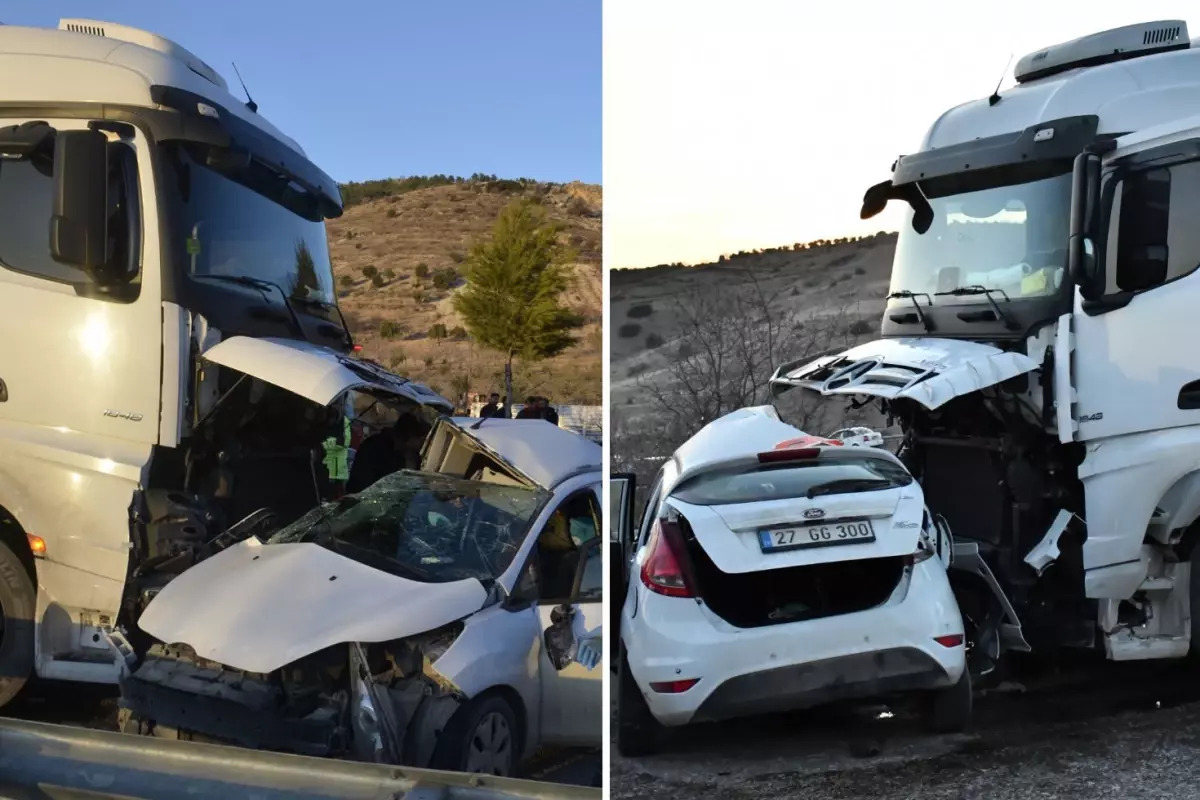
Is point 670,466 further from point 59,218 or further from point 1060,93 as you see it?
point 59,218

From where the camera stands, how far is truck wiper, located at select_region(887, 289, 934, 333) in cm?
234

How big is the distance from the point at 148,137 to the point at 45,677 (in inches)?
48.8

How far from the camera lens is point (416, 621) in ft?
6.73

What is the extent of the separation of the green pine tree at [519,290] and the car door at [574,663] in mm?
356

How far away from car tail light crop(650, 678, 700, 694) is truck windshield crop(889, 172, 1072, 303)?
1041 mm

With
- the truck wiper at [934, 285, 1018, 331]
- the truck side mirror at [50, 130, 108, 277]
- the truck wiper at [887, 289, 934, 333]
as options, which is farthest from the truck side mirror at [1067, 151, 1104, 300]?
the truck side mirror at [50, 130, 108, 277]

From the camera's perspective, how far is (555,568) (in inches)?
82.5

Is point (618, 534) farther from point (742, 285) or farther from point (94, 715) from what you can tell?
point (94, 715)

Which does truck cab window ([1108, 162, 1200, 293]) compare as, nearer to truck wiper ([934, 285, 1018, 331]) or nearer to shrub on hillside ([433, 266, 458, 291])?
truck wiper ([934, 285, 1018, 331])

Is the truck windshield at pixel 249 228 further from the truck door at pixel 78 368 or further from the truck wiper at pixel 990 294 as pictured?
the truck wiper at pixel 990 294

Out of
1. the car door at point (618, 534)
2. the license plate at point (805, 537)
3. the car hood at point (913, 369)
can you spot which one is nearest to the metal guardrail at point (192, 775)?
the car door at point (618, 534)

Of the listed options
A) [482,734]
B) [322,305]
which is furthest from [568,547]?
[322,305]

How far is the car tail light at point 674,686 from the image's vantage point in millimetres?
2148

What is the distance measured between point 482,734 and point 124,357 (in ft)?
3.69
